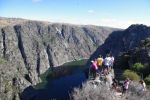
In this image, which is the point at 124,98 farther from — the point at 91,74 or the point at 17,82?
the point at 17,82

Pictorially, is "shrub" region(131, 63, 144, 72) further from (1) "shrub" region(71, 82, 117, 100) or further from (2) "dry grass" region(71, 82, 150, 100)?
(1) "shrub" region(71, 82, 117, 100)

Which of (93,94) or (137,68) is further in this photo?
(137,68)

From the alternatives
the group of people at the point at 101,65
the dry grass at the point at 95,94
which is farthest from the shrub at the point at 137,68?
the dry grass at the point at 95,94

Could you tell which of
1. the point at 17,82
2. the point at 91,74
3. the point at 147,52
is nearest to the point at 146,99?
the point at 91,74

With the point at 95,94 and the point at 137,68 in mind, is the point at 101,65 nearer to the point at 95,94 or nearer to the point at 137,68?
the point at 95,94

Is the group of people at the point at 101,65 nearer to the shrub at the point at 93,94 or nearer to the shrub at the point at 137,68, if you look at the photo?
the shrub at the point at 93,94

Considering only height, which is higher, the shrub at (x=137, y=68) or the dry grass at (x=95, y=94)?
the dry grass at (x=95, y=94)

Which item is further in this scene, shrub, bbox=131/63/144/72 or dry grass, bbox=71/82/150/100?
shrub, bbox=131/63/144/72

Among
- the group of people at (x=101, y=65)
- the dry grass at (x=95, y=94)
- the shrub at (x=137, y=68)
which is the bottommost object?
the shrub at (x=137, y=68)

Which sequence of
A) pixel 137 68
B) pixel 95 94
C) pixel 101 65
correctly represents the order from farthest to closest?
pixel 137 68 < pixel 101 65 < pixel 95 94

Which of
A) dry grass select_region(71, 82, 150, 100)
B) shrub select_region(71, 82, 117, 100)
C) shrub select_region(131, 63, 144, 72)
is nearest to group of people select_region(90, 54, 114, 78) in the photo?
dry grass select_region(71, 82, 150, 100)

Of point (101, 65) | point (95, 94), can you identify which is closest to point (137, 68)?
point (101, 65)
